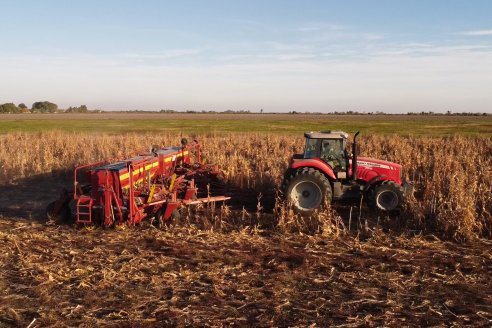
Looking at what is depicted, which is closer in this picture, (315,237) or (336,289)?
(336,289)

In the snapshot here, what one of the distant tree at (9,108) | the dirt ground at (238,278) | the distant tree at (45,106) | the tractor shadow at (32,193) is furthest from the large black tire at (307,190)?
the distant tree at (45,106)

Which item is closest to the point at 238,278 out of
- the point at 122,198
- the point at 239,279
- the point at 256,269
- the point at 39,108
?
the point at 239,279

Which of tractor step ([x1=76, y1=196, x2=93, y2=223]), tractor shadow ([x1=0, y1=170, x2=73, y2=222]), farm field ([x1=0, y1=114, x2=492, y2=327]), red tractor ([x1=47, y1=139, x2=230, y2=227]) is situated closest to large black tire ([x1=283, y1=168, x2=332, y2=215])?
farm field ([x1=0, y1=114, x2=492, y2=327])

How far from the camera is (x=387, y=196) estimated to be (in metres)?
9.07

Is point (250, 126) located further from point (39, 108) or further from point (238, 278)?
point (39, 108)

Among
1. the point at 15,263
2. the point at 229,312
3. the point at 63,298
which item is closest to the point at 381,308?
the point at 229,312

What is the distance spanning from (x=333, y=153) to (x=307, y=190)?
102cm

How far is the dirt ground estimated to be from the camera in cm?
483

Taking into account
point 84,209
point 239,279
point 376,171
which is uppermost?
point 376,171

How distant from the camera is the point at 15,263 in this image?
254 inches

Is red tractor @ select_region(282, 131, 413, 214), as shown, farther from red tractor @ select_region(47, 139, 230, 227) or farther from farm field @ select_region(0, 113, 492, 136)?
farm field @ select_region(0, 113, 492, 136)

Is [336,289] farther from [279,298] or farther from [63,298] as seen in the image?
[63,298]

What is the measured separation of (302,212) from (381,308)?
416 cm

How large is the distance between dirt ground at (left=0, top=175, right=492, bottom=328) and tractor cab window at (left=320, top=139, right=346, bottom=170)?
6.97ft
